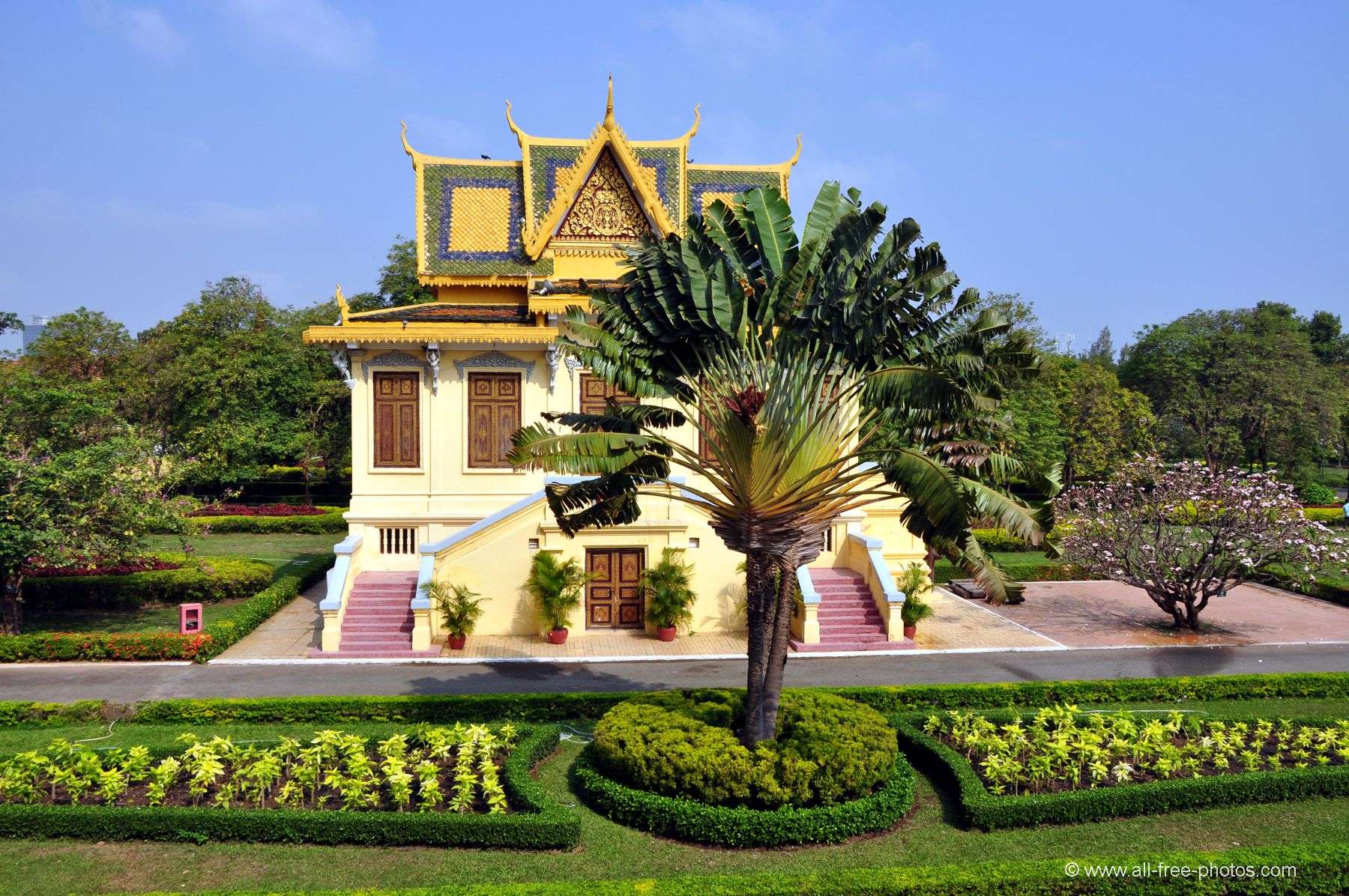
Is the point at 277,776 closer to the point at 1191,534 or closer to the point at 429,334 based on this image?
→ the point at 429,334

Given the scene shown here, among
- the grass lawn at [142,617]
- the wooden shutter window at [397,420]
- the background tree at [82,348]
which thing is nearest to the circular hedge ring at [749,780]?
the wooden shutter window at [397,420]

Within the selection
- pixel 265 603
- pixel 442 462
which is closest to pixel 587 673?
pixel 442 462

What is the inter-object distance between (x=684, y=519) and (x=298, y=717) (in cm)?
1008

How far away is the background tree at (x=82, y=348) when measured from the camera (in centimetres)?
4569

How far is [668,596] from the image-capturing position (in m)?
22.6

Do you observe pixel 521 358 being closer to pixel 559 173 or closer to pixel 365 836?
pixel 559 173

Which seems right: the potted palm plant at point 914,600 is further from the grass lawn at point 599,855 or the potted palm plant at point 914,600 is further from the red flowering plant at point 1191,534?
the grass lawn at point 599,855

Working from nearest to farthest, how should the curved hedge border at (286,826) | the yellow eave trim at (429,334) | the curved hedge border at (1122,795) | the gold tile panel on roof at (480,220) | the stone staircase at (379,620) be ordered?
the curved hedge border at (286,826)
the curved hedge border at (1122,795)
the stone staircase at (379,620)
the yellow eave trim at (429,334)
the gold tile panel on roof at (480,220)

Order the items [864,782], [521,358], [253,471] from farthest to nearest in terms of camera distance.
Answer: [253,471]
[521,358]
[864,782]

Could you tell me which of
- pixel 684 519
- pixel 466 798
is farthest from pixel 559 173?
pixel 466 798

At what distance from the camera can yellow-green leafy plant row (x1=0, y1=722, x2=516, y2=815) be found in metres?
A: 12.4

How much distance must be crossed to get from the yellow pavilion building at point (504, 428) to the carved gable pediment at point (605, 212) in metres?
0.05

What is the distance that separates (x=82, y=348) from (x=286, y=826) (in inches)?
1669

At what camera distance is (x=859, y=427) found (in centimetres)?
1302
